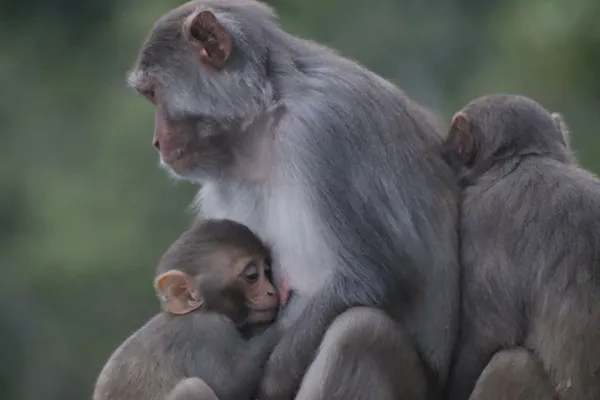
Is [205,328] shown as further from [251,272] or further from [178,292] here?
[251,272]

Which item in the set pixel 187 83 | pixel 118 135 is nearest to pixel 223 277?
pixel 187 83

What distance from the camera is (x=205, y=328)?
595cm

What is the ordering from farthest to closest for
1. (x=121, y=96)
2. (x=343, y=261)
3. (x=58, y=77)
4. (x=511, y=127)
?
(x=58, y=77), (x=121, y=96), (x=511, y=127), (x=343, y=261)

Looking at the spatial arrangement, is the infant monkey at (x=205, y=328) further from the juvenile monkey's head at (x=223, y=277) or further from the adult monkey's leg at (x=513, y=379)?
the adult monkey's leg at (x=513, y=379)

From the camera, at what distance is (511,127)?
20.8ft

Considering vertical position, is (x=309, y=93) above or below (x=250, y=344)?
above

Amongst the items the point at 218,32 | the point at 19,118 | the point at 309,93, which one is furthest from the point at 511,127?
the point at 19,118

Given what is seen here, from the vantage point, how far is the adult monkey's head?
623 centimetres

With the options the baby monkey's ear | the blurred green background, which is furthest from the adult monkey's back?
the blurred green background

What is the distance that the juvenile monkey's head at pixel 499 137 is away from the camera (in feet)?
20.8

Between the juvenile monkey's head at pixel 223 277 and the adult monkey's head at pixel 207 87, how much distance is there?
0.35 m

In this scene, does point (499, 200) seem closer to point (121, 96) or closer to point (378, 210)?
point (378, 210)

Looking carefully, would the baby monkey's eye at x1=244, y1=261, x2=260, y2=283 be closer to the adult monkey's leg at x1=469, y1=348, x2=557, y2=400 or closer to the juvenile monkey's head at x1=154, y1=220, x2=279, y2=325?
the juvenile monkey's head at x1=154, y1=220, x2=279, y2=325

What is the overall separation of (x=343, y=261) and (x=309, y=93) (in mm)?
772
